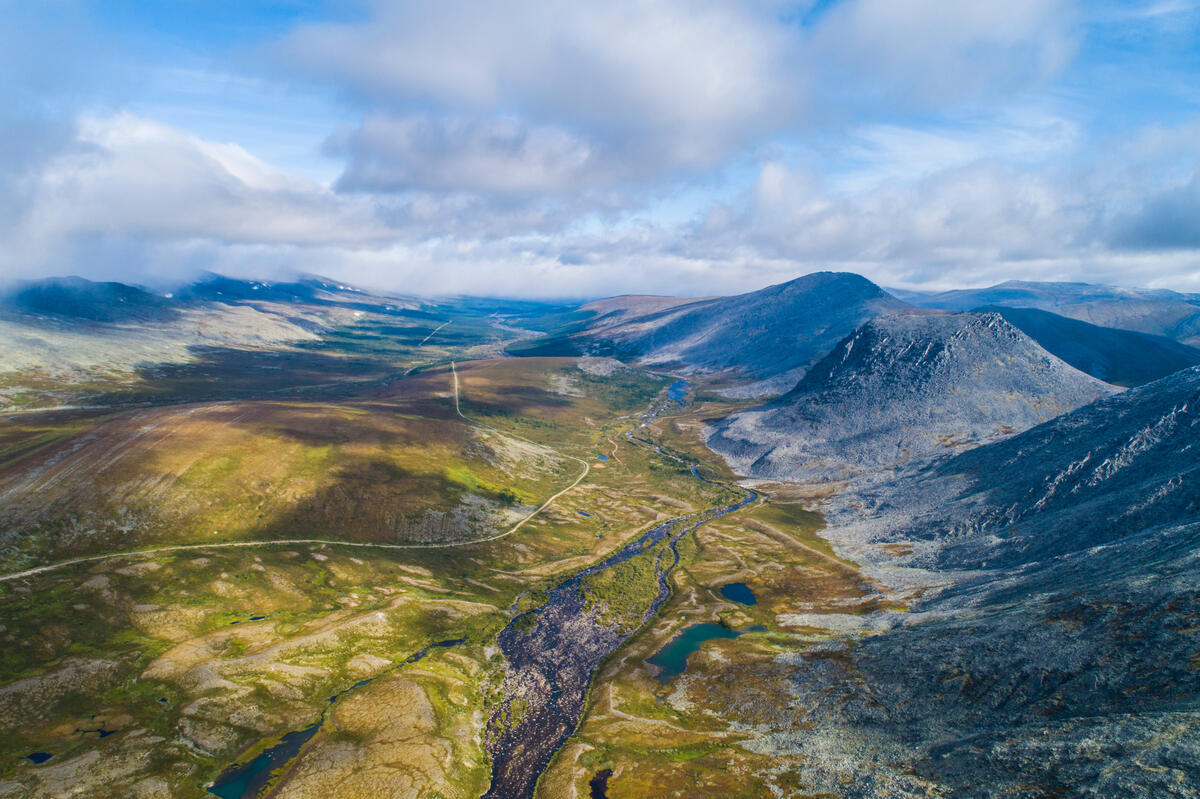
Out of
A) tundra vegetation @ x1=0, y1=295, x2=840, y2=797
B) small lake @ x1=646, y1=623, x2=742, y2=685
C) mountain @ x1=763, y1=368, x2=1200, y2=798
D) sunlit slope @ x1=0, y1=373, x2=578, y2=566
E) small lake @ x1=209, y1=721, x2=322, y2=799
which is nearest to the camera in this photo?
mountain @ x1=763, y1=368, x2=1200, y2=798

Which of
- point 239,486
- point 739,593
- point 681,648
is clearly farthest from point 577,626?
point 239,486

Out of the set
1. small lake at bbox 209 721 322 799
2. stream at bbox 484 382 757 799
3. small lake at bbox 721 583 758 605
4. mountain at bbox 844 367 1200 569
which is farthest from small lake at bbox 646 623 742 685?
mountain at bbox 844 367 1200 569

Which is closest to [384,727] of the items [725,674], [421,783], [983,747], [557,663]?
[421,783]

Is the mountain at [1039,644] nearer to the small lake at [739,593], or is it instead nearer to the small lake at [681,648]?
the small lake at [739,593]

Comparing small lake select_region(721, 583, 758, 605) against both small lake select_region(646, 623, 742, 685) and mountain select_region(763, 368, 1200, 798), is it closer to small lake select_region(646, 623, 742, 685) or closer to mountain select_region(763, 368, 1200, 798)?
small lake select_region(646, 623, 742, 685)

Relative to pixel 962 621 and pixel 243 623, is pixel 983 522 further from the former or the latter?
pixel 243 623

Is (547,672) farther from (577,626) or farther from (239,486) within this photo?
(239,486)
